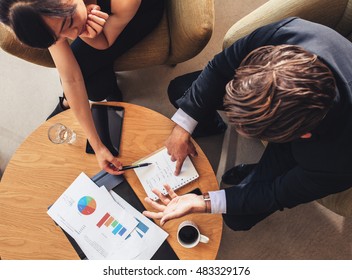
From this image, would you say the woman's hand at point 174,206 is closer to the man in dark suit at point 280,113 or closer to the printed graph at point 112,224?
the man in dark suit at point 280,113

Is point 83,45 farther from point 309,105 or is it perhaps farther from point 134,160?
point 309,105

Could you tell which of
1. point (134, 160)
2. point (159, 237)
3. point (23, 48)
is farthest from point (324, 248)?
point (23, 48)

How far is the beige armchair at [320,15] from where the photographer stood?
4.19 ft

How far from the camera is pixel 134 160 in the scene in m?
1.33

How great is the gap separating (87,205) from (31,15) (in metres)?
0.70

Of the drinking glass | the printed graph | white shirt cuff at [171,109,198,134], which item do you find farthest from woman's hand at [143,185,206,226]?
the drinking glass

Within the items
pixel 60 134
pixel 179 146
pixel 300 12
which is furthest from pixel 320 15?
pixel 60 134

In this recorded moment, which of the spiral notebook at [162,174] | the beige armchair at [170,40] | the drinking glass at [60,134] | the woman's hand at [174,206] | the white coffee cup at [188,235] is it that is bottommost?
the white coffee cup at [188,235]

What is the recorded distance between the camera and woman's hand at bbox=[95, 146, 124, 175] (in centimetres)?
129

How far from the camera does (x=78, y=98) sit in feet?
4.39

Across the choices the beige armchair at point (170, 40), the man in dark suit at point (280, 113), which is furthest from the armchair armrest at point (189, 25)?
the man in dark suit at point (280, 113)

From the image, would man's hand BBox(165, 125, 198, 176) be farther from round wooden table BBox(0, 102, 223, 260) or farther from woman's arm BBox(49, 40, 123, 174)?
woman's arm BBox(49, 40, 123, 174)

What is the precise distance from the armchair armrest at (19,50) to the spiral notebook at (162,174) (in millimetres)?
688

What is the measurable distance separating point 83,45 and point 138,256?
957mm
